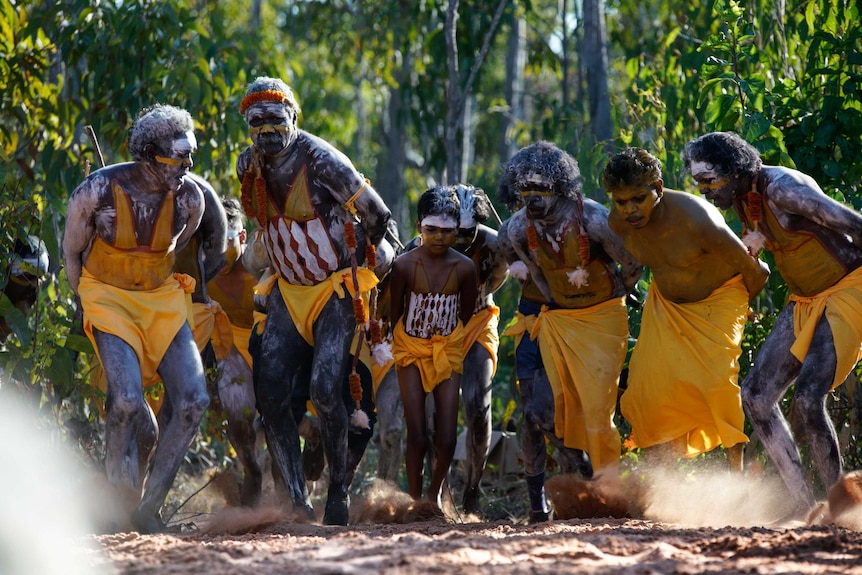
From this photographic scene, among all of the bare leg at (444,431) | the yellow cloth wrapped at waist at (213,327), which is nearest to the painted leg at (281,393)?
the yellow cloth wrapped at waist at (213,327)

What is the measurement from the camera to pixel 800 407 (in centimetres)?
598

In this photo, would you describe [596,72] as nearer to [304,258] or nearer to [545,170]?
[545,170]

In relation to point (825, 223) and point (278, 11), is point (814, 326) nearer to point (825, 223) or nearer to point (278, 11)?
point (825, 223)

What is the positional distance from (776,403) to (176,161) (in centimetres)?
323

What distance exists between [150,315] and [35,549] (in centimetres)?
201

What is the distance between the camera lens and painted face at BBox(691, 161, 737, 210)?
625 centimetres

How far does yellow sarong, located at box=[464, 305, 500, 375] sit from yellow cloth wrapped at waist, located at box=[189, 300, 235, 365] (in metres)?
1.45

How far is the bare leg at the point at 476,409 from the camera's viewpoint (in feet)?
24.6

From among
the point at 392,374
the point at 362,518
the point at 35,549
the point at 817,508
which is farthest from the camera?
the point at 392,374

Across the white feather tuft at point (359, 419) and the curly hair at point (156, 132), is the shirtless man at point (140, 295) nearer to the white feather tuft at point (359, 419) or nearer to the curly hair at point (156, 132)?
the curly hair at point (156, 132)

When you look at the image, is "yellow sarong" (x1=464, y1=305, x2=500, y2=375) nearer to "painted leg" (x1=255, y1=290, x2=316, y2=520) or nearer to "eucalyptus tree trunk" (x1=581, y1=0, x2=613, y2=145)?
"painted leg" (x1=255, y1=290, x2=316, y2=520)

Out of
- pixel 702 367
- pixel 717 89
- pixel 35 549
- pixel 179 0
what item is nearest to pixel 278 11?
pixel 179 0

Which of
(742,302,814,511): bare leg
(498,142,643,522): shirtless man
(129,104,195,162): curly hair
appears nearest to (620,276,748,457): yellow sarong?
(742,302,814,511): bare leg

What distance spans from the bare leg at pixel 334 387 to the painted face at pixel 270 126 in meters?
0.86
